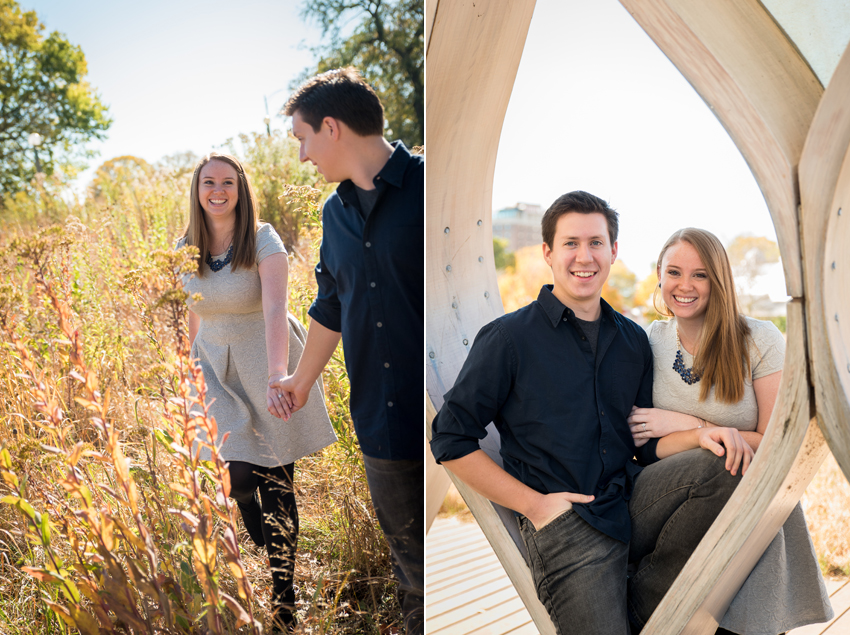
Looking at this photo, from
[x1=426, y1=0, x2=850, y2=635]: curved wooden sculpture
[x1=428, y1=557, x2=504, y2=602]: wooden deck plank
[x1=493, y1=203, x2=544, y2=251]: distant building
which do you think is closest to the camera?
[x1=426, y1=0, x2=850, y2=635]: curved wooden sculpture

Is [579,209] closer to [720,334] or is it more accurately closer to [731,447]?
[720,334]

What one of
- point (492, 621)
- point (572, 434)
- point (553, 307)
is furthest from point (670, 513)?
point (492, 621)

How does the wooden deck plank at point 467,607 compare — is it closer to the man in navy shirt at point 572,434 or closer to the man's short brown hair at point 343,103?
the man in navy shirt at point 572,434

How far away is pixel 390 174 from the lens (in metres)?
1.39

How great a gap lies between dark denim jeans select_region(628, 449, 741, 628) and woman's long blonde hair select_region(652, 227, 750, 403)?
0.21 metres

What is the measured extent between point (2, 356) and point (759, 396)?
1.92 meters

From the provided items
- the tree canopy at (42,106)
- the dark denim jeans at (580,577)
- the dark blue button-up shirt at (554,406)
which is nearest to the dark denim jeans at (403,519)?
the dark blue button-up shirt at (554,406)

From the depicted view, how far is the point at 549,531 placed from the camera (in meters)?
1.60

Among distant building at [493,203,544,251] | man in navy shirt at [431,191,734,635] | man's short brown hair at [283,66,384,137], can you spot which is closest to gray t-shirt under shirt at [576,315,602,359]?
man in navy shirt at [431,191,734,635]

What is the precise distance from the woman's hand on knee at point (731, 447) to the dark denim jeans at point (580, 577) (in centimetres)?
35

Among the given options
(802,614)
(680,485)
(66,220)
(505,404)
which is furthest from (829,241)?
(66,220)

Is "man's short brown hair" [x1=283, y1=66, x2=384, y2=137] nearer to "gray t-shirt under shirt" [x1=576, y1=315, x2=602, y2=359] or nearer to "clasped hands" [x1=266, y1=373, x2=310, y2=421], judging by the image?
"clasped hands" [x1=266, y1=373, x2=310, y2=421]

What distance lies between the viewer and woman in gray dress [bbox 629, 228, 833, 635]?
1.63m

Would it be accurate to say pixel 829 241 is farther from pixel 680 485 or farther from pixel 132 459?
pixel 132 459
